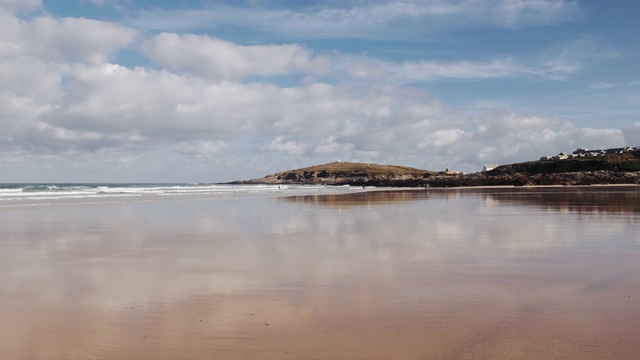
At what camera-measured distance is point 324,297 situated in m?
8.19

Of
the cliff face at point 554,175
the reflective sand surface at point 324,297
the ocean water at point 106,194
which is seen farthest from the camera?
the cliff face at point 554,175

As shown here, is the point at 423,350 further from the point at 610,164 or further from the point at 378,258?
the point at 610,164

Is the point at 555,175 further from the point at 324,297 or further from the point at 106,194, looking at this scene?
the point at 324,297

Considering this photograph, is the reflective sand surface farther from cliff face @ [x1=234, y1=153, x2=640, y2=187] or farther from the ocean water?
cliff face @ [x1=234, y1=153, x2=640, y2=187]

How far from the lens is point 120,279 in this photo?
388 inches

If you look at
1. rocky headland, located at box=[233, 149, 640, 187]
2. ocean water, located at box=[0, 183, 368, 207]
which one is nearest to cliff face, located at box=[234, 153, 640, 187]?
rocky headland, located at box=[233, 149, 640, 187]

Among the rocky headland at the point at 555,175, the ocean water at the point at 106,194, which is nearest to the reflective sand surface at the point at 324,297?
the ocean water at the point at 106,194

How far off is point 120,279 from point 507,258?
857cm

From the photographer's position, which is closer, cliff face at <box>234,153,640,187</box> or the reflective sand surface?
the reflective sand surface

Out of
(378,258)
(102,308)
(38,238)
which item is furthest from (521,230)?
(38,238)

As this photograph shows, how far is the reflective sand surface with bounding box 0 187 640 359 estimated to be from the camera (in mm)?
5883

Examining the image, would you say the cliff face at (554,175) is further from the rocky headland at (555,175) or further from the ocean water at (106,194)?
the ocean water at (106,194)

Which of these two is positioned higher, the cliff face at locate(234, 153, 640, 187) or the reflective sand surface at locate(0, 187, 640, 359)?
the cliff face at locate(234, 153, 640, 187)

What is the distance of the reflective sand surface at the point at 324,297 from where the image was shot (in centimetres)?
588
